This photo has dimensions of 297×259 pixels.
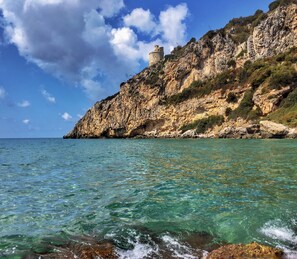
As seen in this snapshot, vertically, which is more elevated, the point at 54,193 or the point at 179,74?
the point at 179,74

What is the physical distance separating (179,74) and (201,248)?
92.2 metres

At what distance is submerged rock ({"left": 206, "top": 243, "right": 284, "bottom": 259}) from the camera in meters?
5.18

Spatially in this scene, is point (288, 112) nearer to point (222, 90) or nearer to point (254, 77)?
point (254, 77)

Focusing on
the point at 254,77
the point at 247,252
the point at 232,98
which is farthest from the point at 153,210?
the point at 232,98

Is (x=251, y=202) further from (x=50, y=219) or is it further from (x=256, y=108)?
(x=256, y=108)

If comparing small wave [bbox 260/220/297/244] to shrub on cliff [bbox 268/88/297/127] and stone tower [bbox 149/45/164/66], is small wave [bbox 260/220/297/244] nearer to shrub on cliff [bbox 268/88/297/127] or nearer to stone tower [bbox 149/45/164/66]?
shrub on cliff [bbox 268/88/297/127]

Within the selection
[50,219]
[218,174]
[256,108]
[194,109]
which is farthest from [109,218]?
[194,109]

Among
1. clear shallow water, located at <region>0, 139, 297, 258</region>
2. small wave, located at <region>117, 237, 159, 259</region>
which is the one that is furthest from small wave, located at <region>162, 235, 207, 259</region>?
small wave, located at <region>117, 237, 159, 259</region>

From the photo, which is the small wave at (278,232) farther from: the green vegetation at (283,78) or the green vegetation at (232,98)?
the green vegetation at (232,98)

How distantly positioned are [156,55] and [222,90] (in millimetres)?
58091

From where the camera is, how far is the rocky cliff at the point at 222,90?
59.8m

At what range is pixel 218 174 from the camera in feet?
47.5

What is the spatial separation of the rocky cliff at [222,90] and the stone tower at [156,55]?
11855 mm

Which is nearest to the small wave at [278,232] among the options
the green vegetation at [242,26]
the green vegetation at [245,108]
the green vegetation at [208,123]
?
the green vegetation at [245,108]
